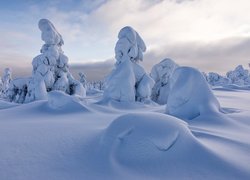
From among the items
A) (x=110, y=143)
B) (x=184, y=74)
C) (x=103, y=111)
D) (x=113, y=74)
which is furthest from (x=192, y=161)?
(x=113, y=74)

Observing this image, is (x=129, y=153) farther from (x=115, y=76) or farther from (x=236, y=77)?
(x=236, y=77)

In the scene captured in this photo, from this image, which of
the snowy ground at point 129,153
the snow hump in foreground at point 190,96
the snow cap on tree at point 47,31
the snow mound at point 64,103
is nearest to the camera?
the snowy ground at point 129,153

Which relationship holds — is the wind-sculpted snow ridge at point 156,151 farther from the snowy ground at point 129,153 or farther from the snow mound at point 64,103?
the snow mound at point 64,103

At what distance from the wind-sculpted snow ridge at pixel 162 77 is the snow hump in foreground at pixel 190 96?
8619 mm

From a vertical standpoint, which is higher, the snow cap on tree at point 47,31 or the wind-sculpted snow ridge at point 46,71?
the snow cap on tree at point 47,31

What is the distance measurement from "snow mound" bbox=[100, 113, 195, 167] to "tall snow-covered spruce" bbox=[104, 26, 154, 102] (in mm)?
8183

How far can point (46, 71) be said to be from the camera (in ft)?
61.1

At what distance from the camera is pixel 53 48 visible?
18.8m

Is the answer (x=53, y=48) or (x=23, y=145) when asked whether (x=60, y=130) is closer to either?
(x=23, y=145)

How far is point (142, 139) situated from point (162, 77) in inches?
530

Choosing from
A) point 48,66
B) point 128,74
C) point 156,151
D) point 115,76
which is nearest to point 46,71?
point 48,66

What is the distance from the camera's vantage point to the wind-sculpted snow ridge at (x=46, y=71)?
17797 millimetres

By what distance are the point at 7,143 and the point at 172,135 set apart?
307cm

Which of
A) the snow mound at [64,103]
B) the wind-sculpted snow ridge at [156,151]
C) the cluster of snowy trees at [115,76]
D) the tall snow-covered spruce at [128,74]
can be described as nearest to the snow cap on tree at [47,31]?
the cluster of snowy trees at [115,76]
